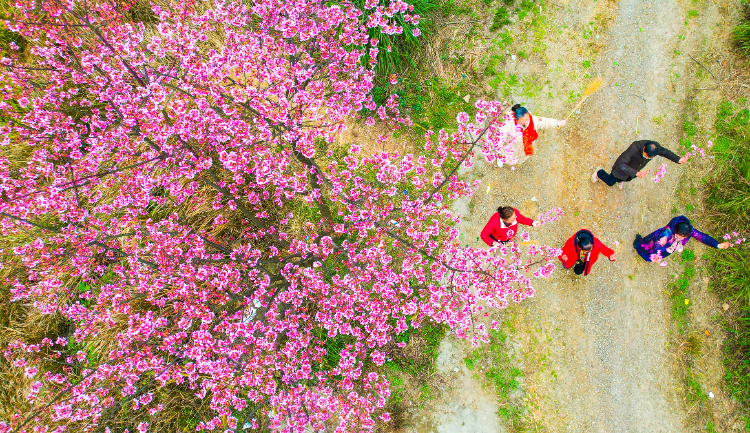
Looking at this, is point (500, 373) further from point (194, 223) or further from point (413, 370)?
point (194, 223)

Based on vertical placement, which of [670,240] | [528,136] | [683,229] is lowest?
[670,240]

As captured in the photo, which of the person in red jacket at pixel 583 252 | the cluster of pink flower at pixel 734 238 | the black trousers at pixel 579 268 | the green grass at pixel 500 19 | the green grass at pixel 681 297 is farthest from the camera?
the green grass at pixel 500 19

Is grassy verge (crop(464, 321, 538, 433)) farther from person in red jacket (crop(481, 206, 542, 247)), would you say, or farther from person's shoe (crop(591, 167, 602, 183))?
person's shoe (crop(591, 167, 602, 183))

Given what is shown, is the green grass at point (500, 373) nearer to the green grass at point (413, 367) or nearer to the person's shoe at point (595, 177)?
the green grass at point (413, 367)

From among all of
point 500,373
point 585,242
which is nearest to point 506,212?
point 585,242

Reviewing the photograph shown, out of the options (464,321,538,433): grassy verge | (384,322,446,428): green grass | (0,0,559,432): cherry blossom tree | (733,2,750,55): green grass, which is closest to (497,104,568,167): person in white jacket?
(0,0,559,432): cherry blossom tree

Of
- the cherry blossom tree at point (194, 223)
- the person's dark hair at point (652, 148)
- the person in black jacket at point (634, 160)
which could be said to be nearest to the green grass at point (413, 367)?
the cherry blossom tree at point (194, 223)
